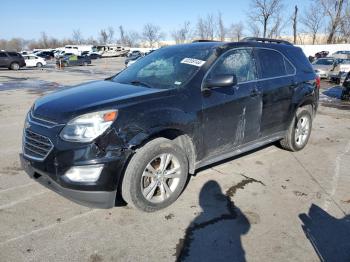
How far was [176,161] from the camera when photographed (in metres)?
4.04

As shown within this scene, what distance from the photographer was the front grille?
11.6 ft

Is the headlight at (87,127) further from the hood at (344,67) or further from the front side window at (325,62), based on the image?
the front side window at (325,62)

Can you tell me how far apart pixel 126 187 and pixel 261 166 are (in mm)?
2610

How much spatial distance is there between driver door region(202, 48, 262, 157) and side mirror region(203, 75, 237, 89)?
0.28 ft

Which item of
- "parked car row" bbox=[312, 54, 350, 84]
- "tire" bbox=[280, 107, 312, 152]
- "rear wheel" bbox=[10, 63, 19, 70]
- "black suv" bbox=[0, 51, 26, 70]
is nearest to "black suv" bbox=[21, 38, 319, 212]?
"tire" bbox=[280, 107, 312, 152]

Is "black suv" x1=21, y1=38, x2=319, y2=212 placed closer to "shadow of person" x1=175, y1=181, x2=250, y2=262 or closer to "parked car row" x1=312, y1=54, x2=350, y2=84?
"shadow of person" x1=175, y1=181, x2=250, y2=262

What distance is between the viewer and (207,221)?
Answer: 12.4ft

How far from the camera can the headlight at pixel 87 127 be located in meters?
3.39

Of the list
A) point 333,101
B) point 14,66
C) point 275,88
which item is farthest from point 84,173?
point 14,66

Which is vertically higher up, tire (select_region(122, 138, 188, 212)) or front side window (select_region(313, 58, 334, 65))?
front side window (select_region(313, 58, 334, 65))

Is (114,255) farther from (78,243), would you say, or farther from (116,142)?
(116,142)

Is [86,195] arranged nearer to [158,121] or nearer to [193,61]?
[158,121]

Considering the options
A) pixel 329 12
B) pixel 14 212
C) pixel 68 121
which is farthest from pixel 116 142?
pixel 329 12

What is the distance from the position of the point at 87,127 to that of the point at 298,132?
408 cm
